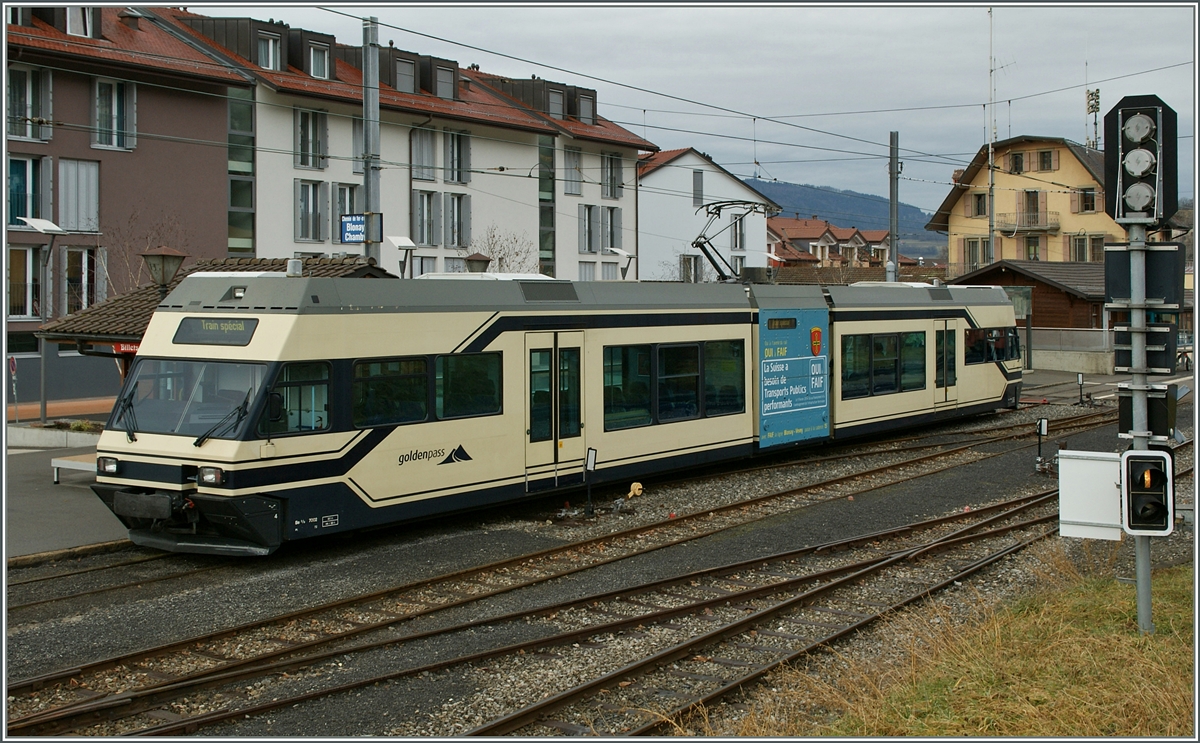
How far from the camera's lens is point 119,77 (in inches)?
1302

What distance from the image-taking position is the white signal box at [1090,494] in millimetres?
7832

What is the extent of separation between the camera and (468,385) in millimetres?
13453

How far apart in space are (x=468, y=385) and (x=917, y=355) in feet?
40.8

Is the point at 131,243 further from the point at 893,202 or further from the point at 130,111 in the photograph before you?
the point at 893,202

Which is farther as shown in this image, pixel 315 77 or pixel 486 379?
pixel 315 77

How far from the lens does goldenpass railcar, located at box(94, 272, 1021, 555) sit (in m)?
11.4

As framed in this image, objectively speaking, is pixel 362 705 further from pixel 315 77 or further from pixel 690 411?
pixel 315 77

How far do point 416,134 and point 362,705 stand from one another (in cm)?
3846

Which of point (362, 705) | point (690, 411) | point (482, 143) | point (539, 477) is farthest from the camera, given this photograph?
point (482, 143)

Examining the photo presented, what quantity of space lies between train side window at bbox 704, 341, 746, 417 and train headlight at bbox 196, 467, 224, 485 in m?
8.27

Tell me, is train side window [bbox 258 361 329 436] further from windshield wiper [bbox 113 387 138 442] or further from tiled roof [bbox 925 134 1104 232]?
tiled roof [bbox 925 134 1104 232]

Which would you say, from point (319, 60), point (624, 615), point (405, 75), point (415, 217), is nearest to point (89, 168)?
point (319, 60)

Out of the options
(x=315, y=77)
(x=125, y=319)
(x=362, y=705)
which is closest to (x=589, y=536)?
(x=362, y=705)

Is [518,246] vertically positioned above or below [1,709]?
above
